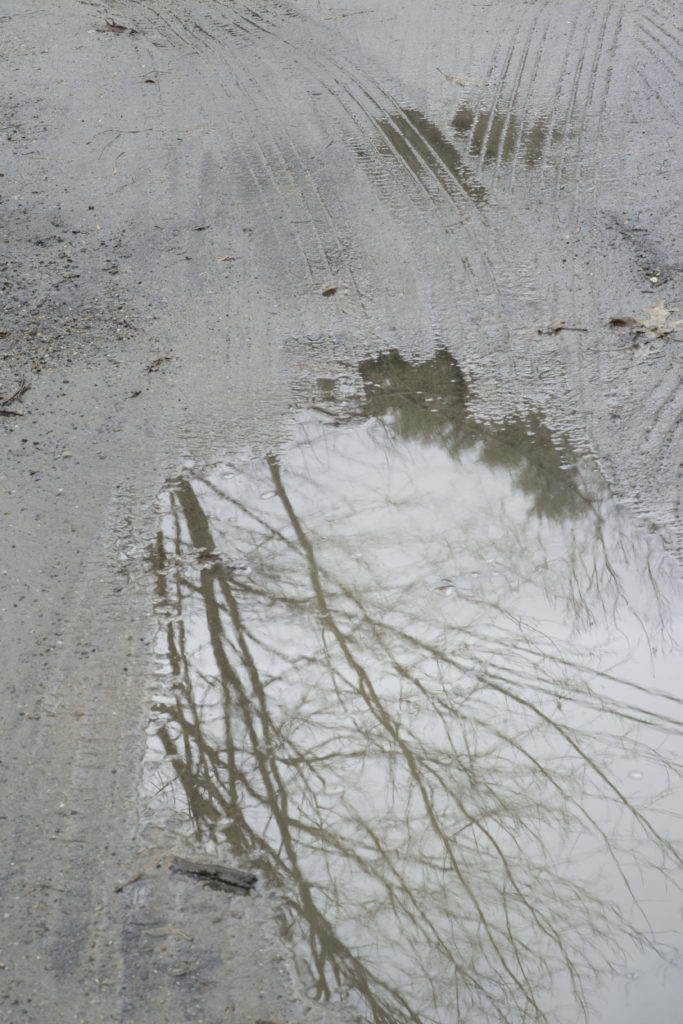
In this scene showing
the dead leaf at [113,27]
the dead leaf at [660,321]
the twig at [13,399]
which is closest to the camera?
the twig at [13,399]

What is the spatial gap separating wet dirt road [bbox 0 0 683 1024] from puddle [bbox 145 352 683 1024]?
0.01 metres

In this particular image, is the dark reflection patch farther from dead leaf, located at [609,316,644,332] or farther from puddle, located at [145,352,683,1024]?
puddle, located at [145,352,683,1024]

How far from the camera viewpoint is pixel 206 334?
5156mm

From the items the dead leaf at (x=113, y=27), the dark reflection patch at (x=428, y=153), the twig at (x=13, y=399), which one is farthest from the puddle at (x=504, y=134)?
the dead leaf at (x=113, y=27)

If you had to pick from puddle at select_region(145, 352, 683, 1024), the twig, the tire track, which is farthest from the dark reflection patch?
the twig

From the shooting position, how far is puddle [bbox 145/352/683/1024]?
271cm

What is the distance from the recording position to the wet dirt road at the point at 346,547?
2.74 m

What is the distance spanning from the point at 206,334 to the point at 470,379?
149 centimetres

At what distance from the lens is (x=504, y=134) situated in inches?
258

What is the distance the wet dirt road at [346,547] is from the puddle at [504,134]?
4cm

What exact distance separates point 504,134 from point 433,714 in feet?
15.5

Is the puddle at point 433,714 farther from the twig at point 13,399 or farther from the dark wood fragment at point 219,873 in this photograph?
the twig at point 13,399

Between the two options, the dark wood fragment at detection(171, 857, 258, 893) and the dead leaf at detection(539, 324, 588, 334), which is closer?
the dark wood fragment at detection(171, 857, 258, 893)

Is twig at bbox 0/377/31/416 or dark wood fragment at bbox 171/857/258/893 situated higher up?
twig at bbox 0/377/31/416
